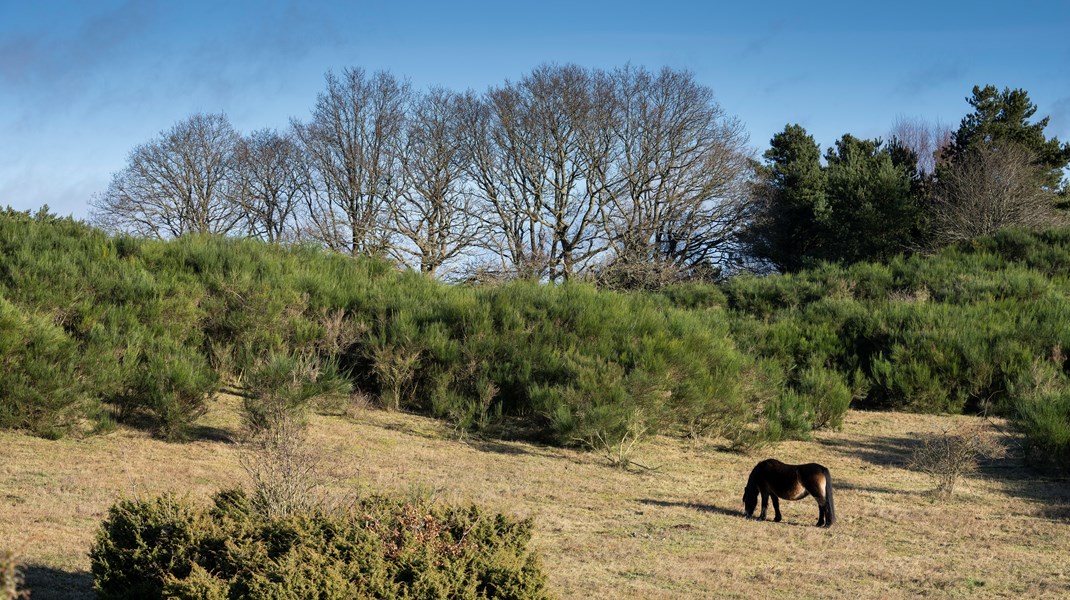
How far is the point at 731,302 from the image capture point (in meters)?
24.9

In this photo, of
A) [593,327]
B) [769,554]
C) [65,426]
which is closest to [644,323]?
[593,327]

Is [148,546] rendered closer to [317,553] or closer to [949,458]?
[317,553]

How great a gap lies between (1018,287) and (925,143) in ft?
141

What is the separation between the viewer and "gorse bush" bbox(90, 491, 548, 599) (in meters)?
4.49

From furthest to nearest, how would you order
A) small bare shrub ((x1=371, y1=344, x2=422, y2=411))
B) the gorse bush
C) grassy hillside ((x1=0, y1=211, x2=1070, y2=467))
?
small bare shrub ((x1=371, y1=344, x2=422, y2=411)), grassy hillside ((x1=0, y1=211, x2=1070, y2=467)), the gorse bush

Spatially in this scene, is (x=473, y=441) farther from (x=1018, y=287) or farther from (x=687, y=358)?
(x=1018, y=287)

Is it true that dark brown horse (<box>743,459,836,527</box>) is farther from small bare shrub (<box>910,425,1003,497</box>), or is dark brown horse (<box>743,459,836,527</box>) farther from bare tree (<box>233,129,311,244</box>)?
bare tree (<box>233,129,311,244</box>)

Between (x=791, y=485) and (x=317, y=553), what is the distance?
5614 millimetres

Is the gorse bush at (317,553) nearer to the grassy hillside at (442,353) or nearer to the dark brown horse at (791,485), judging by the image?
the dark brown horse at (791,485)

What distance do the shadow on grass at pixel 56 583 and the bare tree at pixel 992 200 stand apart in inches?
1372

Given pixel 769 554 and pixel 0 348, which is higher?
pixel 0 348

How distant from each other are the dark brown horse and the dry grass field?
0.74 feet

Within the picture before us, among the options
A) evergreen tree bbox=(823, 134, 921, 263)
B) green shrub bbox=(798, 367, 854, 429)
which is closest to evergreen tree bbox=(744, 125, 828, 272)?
evergreen tree bbox=(823, 134, 921, 263)

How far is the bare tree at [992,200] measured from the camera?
36.6 metres
